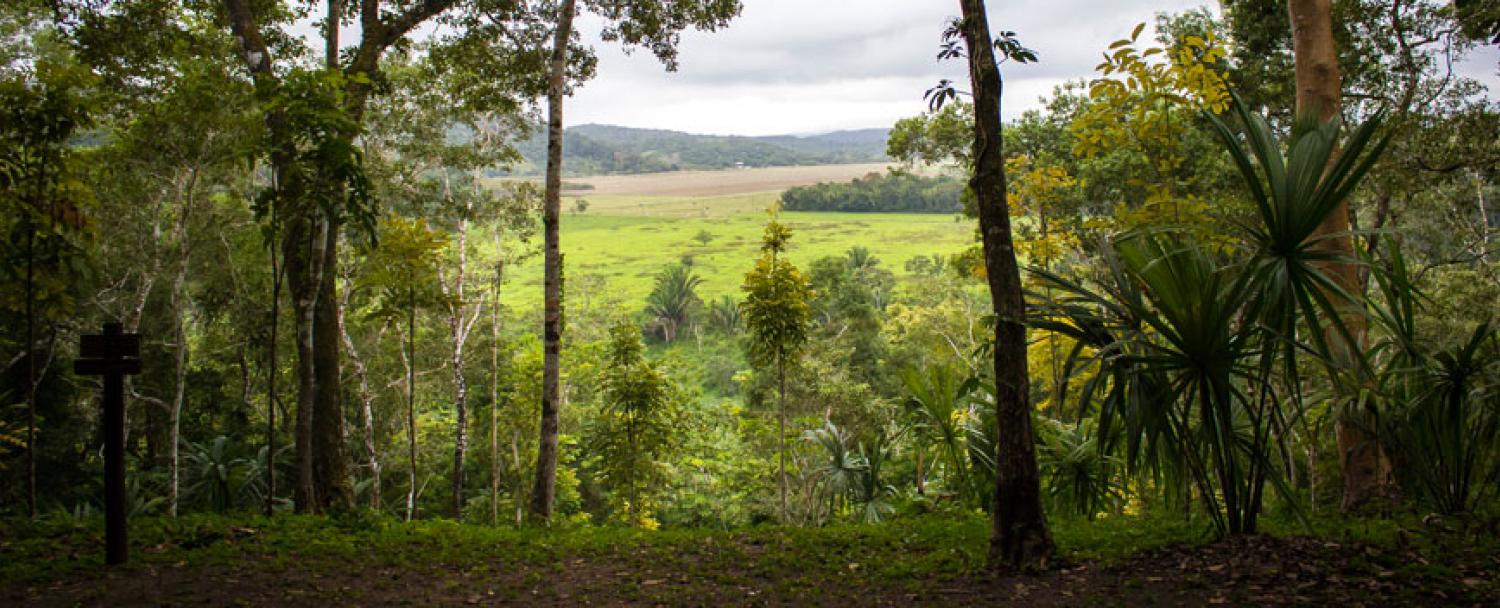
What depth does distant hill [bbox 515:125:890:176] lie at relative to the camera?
8657 centimetres

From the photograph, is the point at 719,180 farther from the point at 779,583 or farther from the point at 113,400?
the point at 779,583

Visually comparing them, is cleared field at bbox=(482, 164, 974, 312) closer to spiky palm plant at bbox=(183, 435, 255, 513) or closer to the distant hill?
the distant hill

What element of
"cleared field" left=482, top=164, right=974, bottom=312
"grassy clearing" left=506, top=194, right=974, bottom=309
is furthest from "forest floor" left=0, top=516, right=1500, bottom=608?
"grassy clearing" left=506, top=194, right=974, bottom=309

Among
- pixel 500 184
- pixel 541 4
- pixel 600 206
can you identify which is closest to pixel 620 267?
pixel 600 206

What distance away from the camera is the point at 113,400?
4.64 metres

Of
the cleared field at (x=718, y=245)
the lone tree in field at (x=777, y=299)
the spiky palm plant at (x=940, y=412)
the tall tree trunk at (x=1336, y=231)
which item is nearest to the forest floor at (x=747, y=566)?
the spiky palm plant at (x=940, y=412)

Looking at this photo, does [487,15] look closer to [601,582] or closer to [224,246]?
[601,582]

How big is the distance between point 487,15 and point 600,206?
99.4 meters

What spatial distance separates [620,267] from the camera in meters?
68.5

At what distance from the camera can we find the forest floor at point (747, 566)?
3.72 m

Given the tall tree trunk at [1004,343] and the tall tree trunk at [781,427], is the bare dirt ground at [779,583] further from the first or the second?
the tall tree trunk at [781,427]

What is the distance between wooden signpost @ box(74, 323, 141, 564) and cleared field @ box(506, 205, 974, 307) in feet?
152

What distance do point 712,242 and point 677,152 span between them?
3436 centimetres

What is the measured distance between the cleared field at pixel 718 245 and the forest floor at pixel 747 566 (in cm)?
4558
